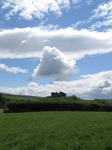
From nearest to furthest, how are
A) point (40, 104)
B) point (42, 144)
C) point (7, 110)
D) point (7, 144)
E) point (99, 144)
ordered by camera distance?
point (99, 144) < point (42, 144) < point (7, 144) < point (7, 110) < point (40, 104)

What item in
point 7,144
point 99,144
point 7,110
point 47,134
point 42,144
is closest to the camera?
point 99,144

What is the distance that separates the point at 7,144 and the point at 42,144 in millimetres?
2679

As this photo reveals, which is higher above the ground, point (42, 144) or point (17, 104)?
point (17, 104)

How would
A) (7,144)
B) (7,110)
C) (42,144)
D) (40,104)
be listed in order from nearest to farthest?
(42,144), (7,144), (7,110), (40,104)

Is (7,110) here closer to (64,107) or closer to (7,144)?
(64,107)

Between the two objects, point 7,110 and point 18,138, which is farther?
point 7,110

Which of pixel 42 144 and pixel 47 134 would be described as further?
pixel 47 134

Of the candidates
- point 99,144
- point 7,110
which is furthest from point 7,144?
point 7,110

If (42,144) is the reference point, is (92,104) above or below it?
above

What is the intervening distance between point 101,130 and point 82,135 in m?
2.19

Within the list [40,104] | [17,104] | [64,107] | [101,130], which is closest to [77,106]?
[64,107]

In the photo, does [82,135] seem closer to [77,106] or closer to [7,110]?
[7,110]

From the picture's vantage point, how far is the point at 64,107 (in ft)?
218

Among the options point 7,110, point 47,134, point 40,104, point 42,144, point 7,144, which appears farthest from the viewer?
point 40,104
